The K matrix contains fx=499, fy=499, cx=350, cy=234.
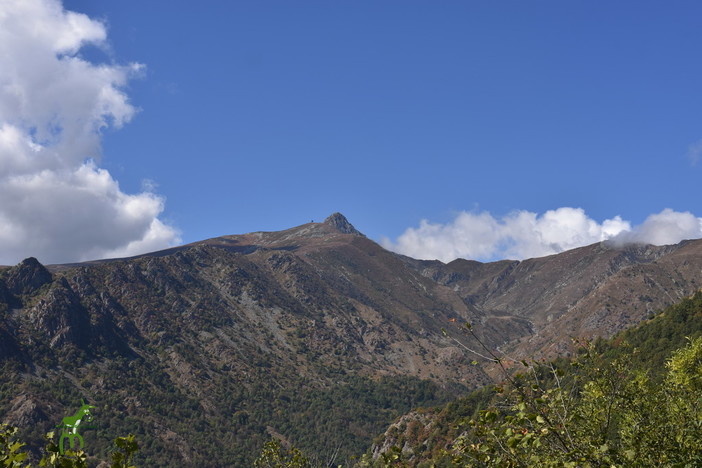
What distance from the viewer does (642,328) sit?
15675 centimetres

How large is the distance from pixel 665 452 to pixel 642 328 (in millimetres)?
167938

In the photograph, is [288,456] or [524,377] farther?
[288,456]

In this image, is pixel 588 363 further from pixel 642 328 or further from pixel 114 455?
pixel 642 328

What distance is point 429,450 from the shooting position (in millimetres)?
132125

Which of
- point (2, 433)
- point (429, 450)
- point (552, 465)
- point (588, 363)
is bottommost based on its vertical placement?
point (429, 450)

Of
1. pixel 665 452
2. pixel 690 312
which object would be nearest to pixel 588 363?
pixel 665 452

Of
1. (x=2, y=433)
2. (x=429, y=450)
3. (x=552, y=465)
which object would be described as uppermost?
(x=2, y=433)

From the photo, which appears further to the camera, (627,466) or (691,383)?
(691,383)

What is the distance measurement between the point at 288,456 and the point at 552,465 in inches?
598

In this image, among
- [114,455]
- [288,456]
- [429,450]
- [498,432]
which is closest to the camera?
[114,455]

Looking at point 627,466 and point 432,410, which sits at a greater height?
point 627,466

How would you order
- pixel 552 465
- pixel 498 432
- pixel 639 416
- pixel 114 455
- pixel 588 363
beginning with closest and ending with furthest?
pixel 114 455 < pixel 552 465 < pixel 498 432 < pixel 588 363 < pixel 639 416

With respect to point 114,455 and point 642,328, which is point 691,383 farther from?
point 642,328

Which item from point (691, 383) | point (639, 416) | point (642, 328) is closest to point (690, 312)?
point (642, 328)
